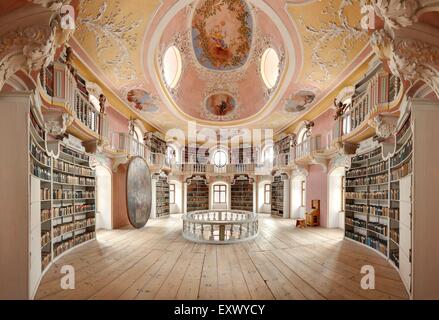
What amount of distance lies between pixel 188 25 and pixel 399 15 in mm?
8470

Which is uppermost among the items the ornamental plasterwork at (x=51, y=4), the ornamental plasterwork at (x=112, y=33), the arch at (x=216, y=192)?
the ornamental plasterwork at (x=112, y=33)

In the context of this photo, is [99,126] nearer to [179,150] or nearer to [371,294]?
[371,294]

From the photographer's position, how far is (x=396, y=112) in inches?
193

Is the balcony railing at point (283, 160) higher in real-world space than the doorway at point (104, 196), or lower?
higher

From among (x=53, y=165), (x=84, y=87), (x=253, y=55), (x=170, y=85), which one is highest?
(x=253, y=55)

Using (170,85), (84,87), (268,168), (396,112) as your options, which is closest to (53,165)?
(84,87)

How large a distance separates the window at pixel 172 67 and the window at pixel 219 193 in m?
9.06

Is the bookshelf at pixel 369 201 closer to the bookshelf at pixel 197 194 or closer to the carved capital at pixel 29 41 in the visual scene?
the carved capital at pixel 29 41

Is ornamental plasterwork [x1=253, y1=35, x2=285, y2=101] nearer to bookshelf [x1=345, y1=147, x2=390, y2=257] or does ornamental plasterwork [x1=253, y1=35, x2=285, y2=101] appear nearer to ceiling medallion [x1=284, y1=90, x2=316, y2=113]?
ceiling medallion [x1=284, y1=90, x2=316, y2=113]

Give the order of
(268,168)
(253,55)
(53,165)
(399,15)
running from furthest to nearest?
(268,168)
(253,55)
(53,165)
(399,15)

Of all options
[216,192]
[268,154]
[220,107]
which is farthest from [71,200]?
[268,154]

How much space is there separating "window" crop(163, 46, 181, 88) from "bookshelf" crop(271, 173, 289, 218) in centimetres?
848

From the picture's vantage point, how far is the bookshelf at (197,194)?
16312mm

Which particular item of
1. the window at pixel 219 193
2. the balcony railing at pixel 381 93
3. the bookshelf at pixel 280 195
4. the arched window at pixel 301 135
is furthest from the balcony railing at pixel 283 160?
the balcony railing at pixel 381 93
